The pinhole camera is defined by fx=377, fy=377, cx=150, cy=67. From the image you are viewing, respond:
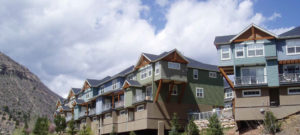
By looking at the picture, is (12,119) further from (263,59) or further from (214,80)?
(263,59)

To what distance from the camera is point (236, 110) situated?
133 ft

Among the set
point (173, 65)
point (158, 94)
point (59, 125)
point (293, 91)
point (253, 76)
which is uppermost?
point (173, 65)

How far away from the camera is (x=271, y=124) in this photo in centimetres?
3631

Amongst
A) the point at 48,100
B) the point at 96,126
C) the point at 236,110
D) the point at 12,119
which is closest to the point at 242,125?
the point at 236,110

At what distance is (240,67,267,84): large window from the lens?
134 feet

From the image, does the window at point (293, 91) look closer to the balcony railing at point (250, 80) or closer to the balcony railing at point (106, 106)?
the balcony railing at point (250, 80)

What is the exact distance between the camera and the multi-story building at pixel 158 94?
49.5 m

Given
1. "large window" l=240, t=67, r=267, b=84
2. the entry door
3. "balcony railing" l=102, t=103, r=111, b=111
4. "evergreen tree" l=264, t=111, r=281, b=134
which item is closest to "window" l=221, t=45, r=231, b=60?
"large window" l=240, t=67, r=267, b=84

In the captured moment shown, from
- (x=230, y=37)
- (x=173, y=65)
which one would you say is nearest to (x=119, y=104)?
(x=173, y=65)

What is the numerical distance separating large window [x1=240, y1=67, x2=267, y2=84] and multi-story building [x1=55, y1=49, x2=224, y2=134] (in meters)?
10.2

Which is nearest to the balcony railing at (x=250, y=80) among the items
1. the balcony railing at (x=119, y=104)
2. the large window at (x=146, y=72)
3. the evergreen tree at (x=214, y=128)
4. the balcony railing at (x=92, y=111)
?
the evergreen tree at (x=214, y=128)

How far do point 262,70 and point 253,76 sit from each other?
59.6 inches

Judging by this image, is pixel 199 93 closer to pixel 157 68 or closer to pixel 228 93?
pixel 157 68

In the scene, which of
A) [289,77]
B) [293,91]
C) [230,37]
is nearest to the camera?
[293,91]
